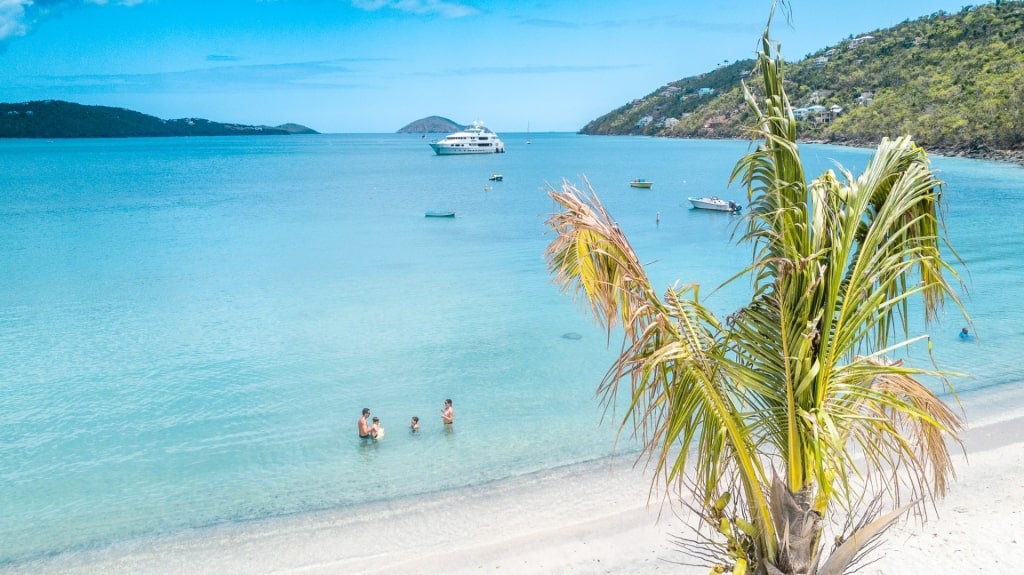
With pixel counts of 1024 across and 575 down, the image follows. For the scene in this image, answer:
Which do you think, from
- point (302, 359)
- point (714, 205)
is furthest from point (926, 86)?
point (302, 359)

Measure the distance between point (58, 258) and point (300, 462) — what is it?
2742cm

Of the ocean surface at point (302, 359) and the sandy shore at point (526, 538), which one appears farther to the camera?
the ocean surface at point (302, 359)

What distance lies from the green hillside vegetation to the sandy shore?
62.8 m

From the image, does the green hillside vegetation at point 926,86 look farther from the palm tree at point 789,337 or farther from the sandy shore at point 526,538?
the palm tree at point 789,337

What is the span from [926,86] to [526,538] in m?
115

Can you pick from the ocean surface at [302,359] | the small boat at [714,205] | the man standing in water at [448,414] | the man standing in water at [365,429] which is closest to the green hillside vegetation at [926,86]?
the small boat at [714,205]

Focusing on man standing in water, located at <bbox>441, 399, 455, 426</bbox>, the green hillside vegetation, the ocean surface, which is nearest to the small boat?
the ocean surface

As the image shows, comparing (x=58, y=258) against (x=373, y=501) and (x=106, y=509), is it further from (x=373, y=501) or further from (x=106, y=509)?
(x=373, y=501)

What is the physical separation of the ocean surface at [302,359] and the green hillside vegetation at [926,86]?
40.1 m

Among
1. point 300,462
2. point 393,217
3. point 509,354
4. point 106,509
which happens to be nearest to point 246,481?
point 300,462

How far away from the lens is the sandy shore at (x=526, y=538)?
9.02 metres

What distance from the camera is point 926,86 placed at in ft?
336

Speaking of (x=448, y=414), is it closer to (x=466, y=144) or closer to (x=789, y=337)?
(x=789, y=337)

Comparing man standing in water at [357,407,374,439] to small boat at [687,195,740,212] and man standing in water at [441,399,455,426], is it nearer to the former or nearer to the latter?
man standing in water at [441,399,455,426]
